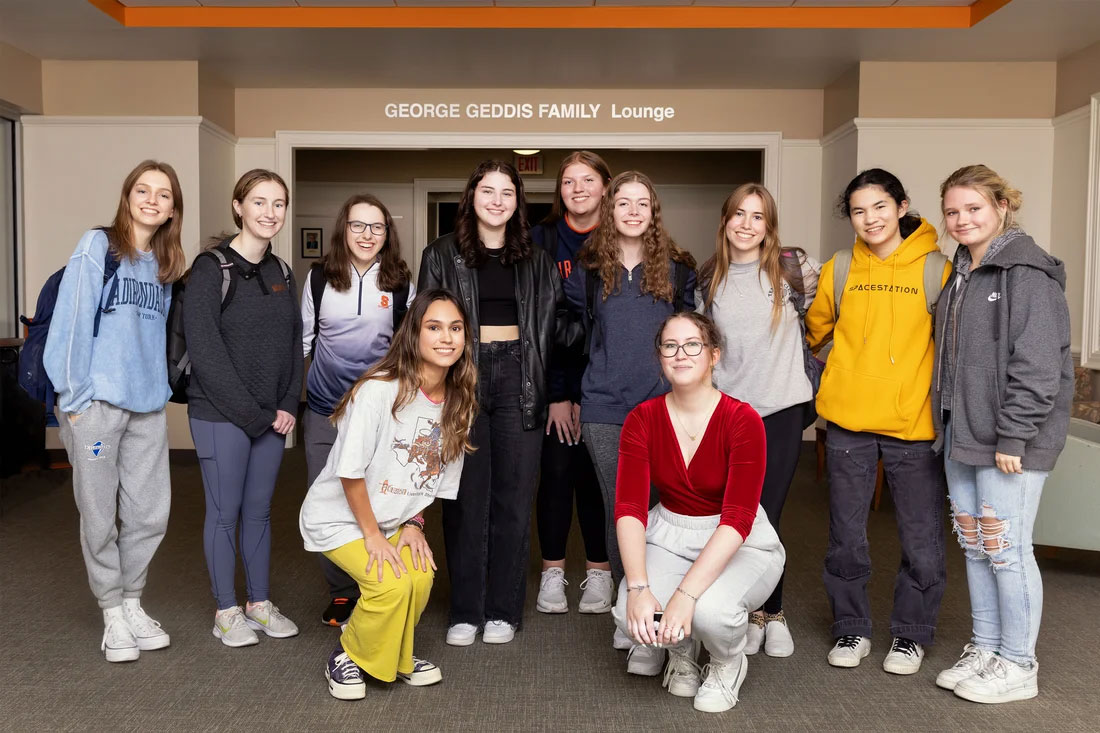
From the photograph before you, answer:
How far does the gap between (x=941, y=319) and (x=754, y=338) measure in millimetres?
502

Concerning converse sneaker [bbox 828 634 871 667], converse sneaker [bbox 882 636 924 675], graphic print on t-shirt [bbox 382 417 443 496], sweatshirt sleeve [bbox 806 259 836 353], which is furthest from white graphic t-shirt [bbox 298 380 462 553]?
converse sneaker [bbox 882 636 924 675]

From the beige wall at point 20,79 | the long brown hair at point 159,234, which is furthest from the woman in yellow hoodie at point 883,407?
the beige wall at point 20,79

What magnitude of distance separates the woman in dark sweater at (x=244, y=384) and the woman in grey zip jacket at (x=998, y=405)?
191cm

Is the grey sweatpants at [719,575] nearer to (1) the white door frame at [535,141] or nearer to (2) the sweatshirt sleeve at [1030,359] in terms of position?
Result: (2) the sweatshirt sleeve at [1030,359]

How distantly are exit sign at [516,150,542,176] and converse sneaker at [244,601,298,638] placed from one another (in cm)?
685

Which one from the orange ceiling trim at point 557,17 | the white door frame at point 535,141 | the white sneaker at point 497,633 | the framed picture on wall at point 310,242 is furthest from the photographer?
the framed picture on wall at point 310,242

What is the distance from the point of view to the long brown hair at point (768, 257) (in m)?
2.66

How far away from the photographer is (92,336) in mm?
2553

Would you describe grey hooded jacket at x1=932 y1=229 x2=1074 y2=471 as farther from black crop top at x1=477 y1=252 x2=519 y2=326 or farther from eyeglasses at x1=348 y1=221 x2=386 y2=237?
eyeglasses at x1=348 y1=221 x2=386 y2=237

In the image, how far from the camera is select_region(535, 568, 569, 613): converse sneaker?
125 inches

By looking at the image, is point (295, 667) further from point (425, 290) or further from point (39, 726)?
point (425, 290)

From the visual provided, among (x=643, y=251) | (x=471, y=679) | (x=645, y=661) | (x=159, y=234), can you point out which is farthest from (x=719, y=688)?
(x=159, y=234)

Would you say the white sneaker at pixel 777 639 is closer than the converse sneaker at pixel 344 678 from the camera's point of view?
No

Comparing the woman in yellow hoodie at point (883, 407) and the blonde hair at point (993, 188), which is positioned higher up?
the blonde hair at point (993, 188)
